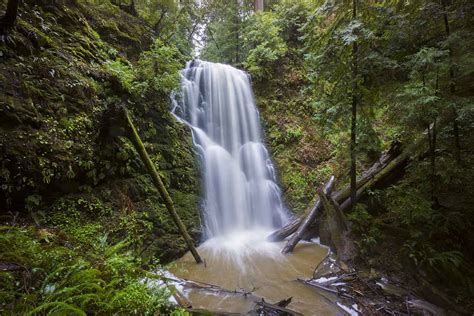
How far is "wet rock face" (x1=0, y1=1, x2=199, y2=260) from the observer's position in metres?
3.73

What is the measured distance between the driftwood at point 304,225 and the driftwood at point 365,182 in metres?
0.22

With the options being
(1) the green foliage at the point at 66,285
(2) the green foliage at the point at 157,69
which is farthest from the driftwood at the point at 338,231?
(2) the green foliage at the point at 157,69

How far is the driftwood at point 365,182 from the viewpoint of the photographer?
640 centimetres

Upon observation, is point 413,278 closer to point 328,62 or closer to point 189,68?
point 328,62

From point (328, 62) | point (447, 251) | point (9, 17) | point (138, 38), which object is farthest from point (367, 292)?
point (138, 38)

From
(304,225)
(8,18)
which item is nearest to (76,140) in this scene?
(8,18)

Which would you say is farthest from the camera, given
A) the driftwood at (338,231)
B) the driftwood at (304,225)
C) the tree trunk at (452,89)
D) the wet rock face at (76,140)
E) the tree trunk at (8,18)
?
the driftwood at (304,225)

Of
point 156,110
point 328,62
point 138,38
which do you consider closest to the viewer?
point 328,62

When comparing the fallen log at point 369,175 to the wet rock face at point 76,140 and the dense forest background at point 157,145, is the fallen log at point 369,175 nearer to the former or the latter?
the dense forest background at point 157,145

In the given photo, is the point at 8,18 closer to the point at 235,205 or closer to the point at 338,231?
the point at 235,205

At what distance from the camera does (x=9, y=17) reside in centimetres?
412

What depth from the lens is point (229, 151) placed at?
9156mm

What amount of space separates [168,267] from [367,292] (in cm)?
320

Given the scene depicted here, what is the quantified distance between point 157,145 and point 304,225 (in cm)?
399
